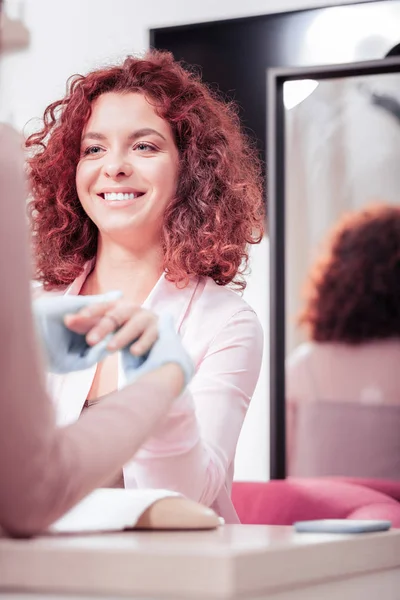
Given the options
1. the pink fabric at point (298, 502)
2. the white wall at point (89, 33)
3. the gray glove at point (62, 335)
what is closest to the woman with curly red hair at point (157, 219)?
the pink fabric at point (298, 502)

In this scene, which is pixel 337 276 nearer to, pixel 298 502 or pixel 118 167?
pixel 298 502

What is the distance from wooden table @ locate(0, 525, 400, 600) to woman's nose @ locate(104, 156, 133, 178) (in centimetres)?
113

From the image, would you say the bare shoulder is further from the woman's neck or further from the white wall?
the white wall

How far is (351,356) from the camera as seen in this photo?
290cm

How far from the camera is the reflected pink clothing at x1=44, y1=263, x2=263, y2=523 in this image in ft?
4.86

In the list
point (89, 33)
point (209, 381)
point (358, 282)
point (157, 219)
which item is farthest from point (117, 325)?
point (89, 33)

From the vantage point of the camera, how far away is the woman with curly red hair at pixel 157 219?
5.73 feet

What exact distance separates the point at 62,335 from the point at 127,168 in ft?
3.05

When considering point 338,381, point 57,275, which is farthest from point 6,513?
point 338,381

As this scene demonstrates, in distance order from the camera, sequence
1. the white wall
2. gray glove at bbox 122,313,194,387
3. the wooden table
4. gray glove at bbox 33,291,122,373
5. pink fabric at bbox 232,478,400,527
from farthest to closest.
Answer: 1. the white wall
2. pink fabric at bbox 232,478,400,527
3. gray glove at bbox 33,291,122,373
4. gray glove at bbox 122,313,194,387
5. the wooden table

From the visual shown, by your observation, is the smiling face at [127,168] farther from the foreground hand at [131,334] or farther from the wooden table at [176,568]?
the wooden table at [176,568]

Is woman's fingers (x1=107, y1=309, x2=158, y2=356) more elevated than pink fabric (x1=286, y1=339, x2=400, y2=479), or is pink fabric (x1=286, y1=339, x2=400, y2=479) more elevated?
woman's fingers (x1=107, y1=309, x2=158, y2=356)

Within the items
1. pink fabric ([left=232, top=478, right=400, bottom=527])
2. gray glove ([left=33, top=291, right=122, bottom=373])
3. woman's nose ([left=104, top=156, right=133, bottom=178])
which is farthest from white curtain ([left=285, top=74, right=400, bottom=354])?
gray glove ([left=33, top=291, right=122, bottom=373])

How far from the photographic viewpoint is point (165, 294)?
→ 6.10 ft
